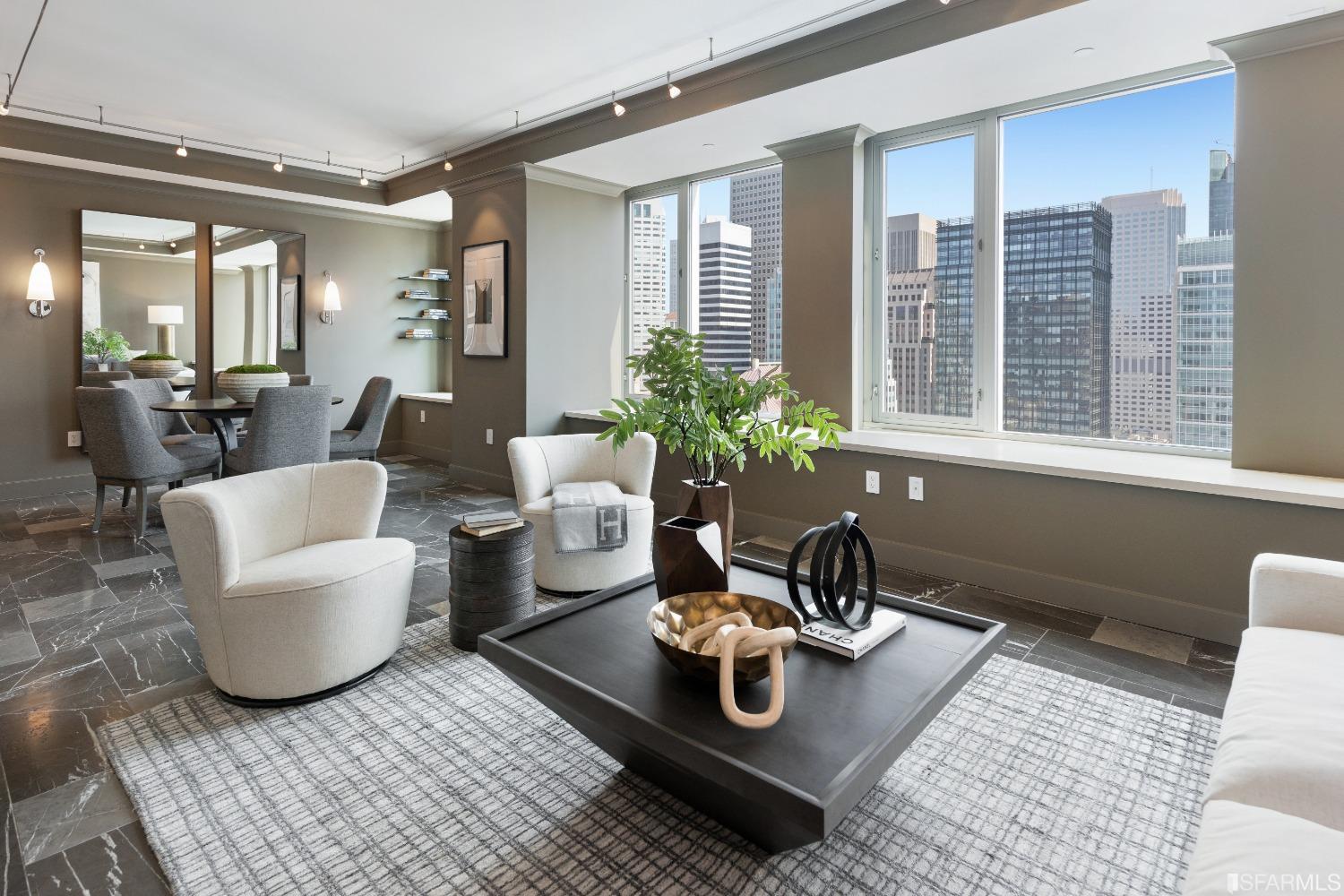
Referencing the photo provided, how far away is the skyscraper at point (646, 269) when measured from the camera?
5.79m

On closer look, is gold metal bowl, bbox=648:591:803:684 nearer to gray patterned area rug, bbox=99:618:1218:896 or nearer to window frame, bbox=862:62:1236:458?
gray patterned area rug, bbox=99:618:1218:896

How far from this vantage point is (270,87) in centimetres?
438

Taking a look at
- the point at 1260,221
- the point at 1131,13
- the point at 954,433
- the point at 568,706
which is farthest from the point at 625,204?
the point at 568,706

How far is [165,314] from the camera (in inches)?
237

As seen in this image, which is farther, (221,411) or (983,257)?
(221,411)

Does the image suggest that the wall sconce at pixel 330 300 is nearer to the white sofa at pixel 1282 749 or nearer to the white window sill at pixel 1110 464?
the white window sill at pixel 1110 464

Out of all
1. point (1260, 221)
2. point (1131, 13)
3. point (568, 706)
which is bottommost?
point (568, 706)

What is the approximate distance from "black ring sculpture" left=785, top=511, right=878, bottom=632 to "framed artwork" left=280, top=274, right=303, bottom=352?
6356mm

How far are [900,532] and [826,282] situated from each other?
1.54m

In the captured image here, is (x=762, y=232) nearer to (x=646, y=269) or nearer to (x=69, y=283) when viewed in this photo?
(x=646, y=269)

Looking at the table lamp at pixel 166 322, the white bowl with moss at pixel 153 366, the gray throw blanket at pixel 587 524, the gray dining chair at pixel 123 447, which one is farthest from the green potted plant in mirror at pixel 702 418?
the table lamp at pixel 166 322

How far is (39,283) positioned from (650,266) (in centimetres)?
458

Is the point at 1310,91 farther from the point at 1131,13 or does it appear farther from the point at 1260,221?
the point at 1131,13

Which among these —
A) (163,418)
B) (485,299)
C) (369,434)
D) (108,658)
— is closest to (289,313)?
(163,418)
